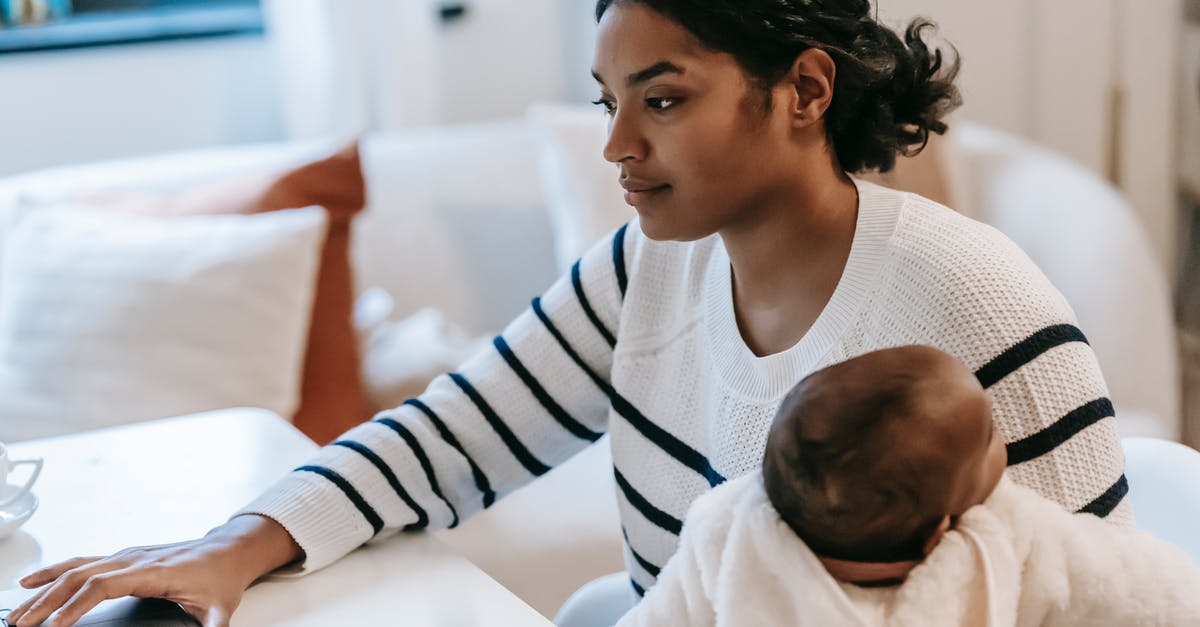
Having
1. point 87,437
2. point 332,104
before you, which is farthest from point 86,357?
point 332,104

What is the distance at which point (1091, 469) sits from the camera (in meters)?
0.94

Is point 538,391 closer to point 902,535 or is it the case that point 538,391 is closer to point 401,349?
point 902,535

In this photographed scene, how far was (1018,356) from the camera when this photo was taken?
3.09 ft

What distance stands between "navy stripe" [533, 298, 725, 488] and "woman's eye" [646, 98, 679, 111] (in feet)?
0.96

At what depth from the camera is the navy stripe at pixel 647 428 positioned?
115cm

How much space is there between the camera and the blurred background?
2652 millimetres

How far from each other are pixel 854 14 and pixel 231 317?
1.21 m

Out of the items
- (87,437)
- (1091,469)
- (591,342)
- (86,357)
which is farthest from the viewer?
(86,357)

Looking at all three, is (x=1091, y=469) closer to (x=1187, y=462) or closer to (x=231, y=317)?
(x=1187, y=462)

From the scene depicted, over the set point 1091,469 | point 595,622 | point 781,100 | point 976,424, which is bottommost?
point 595,622

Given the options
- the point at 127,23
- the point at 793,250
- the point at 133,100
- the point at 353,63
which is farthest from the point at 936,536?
the point at 127,23

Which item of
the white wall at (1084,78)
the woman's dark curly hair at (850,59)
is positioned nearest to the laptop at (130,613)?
the woman's dark curly hair at (850,59)

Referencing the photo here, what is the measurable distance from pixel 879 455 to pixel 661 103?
0.41m

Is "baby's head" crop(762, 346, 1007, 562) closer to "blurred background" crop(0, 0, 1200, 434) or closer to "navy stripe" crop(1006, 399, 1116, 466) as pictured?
"navy stripe" crop(1006, 399, 1116, 466)
